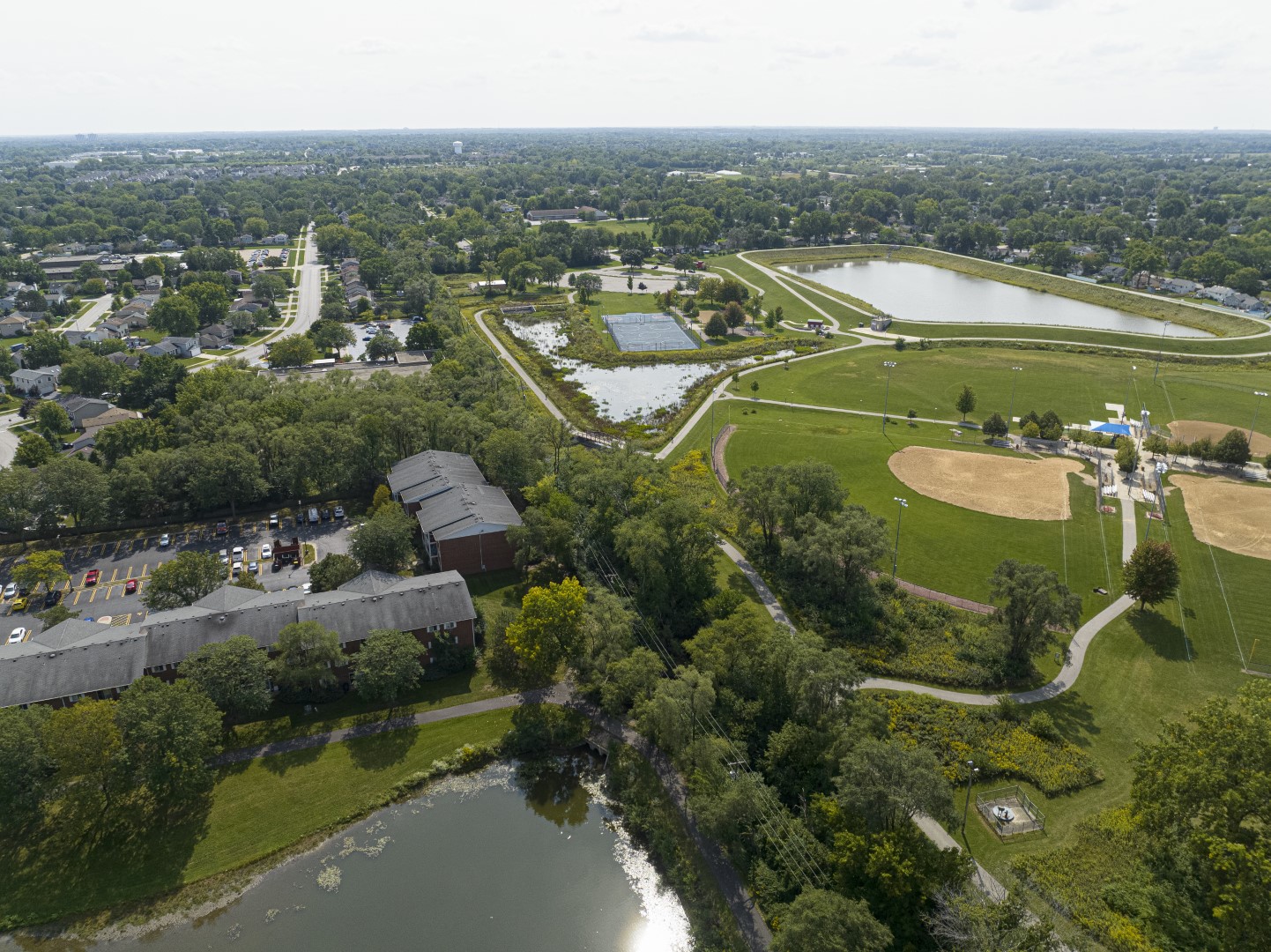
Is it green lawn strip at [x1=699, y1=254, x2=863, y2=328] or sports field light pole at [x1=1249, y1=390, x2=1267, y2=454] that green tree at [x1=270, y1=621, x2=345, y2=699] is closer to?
sports field light pole at [x1=1249, y1=390, x2=1267, y2=454]

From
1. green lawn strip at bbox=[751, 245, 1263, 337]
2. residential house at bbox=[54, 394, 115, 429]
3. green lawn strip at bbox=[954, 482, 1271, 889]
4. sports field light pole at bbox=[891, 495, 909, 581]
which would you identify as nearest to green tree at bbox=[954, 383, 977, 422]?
sports field light pole at bbox=[891, 495, 909, 581]

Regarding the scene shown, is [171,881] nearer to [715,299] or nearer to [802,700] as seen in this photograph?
[802,700]

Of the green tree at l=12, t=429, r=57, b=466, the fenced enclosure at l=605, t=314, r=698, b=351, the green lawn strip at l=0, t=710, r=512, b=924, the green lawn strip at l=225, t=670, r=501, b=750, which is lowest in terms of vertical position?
the green lawn strip at l=0, t=710, r=512, b=924

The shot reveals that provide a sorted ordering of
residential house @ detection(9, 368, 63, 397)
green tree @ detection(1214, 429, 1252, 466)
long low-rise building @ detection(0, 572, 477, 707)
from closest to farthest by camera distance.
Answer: long low-rise building @ detection(0, 572, 477, 707)
green tree @ detection(1214, 429, 1252, 466)
residential house @ detection(9, 368, 63, 397)

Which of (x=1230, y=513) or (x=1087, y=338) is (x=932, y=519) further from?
(x=1087, y=338)

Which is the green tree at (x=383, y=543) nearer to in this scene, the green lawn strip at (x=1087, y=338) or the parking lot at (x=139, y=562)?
the parking lot at (x=139, y=562)

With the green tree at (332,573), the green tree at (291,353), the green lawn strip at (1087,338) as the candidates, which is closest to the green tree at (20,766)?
the green tree at (332,573)
